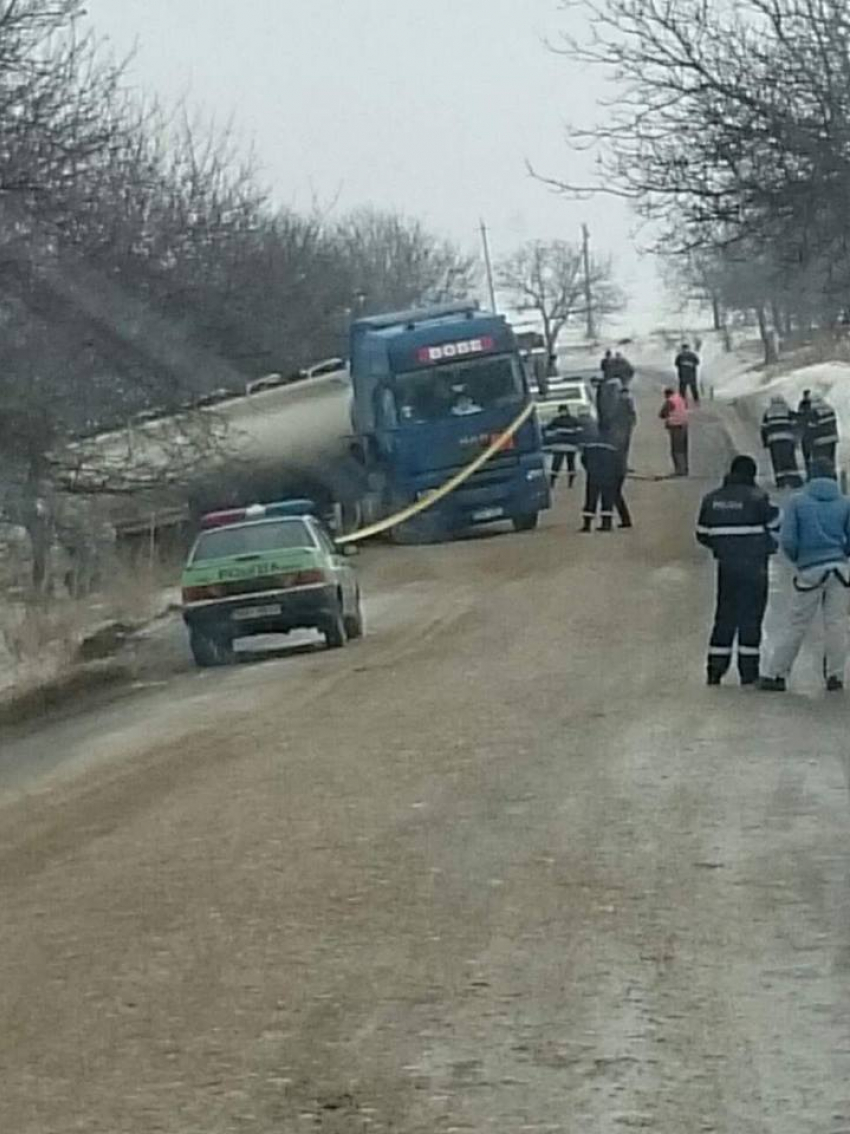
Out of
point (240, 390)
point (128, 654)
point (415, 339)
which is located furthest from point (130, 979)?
point (240, 390)

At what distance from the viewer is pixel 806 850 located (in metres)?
10.8

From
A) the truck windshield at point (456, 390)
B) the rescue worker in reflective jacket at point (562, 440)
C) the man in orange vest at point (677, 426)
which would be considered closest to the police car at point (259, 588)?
the truck windshield at point (456, 390)

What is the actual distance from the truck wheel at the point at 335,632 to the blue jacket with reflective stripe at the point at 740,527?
7170 mm

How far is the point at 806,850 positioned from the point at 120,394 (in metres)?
22.2

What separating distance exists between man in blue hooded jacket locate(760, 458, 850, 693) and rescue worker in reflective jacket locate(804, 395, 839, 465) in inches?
668

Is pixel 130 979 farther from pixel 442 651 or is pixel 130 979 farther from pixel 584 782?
pixel 442 651

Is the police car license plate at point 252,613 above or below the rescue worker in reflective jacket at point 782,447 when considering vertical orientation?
below

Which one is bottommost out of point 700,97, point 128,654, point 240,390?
point 128,654

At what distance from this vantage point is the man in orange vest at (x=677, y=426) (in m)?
42.1

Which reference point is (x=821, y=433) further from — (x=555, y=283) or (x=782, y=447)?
(x=555, y=283)

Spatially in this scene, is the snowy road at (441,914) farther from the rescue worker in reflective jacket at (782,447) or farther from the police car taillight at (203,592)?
the rescue worker in reflective jacket at (782,447)

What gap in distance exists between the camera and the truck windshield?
120ft

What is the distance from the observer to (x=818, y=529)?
1717 centimetres

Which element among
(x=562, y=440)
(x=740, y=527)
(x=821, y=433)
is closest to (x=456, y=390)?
(x=821, y=433)
